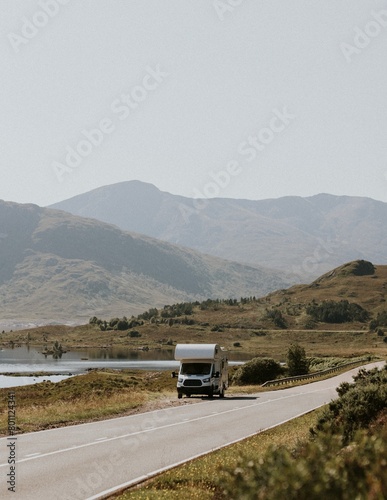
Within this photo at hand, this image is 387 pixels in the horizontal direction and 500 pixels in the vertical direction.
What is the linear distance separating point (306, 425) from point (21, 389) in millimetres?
46786

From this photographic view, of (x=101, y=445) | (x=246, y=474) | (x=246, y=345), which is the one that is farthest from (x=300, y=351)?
(x=246, y=345)

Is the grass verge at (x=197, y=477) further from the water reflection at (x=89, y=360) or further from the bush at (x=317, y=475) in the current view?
the water reflection at (x=89, y=360)

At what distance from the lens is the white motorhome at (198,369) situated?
150 ft

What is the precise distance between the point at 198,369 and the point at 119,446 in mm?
23955

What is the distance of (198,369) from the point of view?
46.4 meters

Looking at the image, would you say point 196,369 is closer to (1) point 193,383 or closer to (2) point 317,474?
(1) point 193,383

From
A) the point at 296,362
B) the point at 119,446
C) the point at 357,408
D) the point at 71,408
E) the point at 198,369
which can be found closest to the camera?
the point at 357,408

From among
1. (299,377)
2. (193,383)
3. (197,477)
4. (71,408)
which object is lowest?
(299,377)

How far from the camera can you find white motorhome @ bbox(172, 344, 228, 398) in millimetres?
45719

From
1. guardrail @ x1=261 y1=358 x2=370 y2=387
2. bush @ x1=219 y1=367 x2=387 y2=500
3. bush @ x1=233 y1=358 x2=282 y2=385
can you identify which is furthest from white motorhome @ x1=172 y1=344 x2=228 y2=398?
bush @ x1=219 y1=367 x2=387 y2=500

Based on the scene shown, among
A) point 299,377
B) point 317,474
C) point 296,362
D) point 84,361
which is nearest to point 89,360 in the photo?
point 84,361

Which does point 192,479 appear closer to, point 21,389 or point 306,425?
point 306,425

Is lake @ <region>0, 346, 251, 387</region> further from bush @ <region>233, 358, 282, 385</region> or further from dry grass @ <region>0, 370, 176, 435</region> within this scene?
dry grass @ <region>0, 370, 176, 435</region>

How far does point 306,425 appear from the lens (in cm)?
2748
